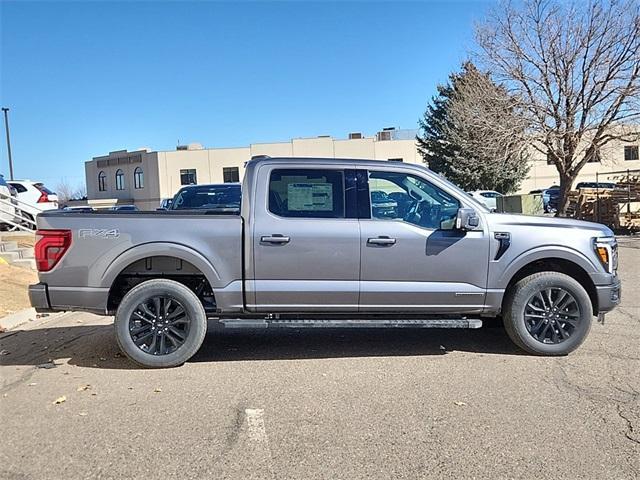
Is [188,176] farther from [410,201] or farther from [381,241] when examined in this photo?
[381,241]

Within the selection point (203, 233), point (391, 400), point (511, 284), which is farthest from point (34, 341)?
point (511, 284)

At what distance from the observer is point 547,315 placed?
5512 mm


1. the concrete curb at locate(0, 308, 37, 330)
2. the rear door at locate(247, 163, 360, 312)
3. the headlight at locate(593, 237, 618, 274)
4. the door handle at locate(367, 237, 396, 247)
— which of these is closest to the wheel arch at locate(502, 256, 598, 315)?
the headlight at locate(593, 237, 618, 274)

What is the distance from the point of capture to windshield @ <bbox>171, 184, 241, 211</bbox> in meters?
11.2

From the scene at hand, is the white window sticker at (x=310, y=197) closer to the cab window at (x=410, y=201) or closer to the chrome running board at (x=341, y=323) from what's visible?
the cab window at (x=410, y=201)

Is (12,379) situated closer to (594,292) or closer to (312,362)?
(312,362)

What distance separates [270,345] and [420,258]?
79.5 inches

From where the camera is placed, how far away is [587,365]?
17.4 feet

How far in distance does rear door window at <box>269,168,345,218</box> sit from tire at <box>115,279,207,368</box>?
1.23 meters

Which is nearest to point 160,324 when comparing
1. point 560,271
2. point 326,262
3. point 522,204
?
point 326,262

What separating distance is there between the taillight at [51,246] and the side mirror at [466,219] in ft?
12.1

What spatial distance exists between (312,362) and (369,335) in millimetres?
1229

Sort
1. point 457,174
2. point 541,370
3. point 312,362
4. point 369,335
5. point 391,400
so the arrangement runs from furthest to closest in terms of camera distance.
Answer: point 457,174, point 369,335, point 312,362, point 541,370, point 391,400

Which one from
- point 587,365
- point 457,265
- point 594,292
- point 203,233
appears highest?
point 203,233
